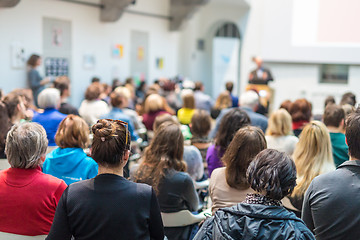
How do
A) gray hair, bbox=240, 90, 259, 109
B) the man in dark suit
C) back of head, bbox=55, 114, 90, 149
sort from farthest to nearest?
the man in dark suit, gray hair, bbox=240, 90, 259, 109, back of head, bbox=55, 114, 90, 149

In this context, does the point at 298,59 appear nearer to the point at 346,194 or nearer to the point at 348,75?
the point at 348,75

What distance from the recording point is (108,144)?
2047 millimetres

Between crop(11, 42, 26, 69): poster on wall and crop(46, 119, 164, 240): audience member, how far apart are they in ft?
23.6

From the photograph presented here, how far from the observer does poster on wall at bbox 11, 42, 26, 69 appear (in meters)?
8.54

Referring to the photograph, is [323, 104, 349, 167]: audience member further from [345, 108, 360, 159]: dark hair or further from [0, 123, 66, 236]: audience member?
[0, 123, 66, 236]: audience member

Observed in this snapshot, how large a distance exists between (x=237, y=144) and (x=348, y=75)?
1114cm

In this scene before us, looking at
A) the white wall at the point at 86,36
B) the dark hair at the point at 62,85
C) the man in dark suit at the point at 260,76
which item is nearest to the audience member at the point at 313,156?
the dark hair at the point at 62,85

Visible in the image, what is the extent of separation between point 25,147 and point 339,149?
2.90m

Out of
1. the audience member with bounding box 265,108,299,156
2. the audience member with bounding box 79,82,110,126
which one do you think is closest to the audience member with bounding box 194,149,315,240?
the audience member with bounding box 265,108,299,156

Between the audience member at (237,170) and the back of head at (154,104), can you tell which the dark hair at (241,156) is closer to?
the audience member at (237,170)

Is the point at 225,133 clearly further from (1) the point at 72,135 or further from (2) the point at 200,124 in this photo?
(1) the point at 72,135

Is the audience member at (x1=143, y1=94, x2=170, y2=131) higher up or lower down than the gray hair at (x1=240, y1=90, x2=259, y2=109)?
lower down

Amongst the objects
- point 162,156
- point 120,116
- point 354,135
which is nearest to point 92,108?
point 120,116

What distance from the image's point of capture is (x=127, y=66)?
11.9 meters
